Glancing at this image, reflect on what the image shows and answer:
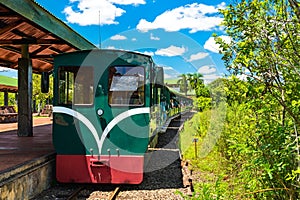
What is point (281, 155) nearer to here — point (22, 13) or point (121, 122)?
point (121, 122)

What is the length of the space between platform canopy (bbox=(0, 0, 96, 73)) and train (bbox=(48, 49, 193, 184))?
4.13ft

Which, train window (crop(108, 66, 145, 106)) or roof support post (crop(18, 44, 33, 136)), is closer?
train window (crop(108, 66, 145, 106))

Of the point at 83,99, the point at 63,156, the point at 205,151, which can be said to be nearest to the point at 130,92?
the point at 83,99

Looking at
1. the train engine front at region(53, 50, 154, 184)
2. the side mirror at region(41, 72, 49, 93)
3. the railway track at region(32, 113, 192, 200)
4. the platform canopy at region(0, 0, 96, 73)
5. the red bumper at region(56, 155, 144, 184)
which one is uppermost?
the platform canopy at region(0, 0, 96, 73)

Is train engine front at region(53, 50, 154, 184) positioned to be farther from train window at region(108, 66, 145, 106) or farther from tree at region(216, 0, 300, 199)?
tree at region(216, 0, 300, 199)

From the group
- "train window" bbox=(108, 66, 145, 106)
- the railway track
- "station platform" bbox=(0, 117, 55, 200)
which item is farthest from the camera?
"train window" bbox=(108, 66, 145, 106)

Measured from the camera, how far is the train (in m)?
6.93

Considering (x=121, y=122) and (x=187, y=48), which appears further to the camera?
(x=187, y=48)

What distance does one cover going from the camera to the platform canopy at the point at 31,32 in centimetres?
725

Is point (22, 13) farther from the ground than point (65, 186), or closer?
farther from the ground

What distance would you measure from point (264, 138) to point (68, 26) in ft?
23.5

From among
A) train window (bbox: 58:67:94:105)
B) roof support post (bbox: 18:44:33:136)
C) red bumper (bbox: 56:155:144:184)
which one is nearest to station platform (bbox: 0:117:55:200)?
red bumper (bbox: 56:155:144:184)

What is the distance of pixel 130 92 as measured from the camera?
703 cm

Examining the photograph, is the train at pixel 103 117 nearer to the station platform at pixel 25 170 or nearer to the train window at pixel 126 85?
the train window at pixel 126 85
